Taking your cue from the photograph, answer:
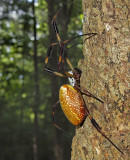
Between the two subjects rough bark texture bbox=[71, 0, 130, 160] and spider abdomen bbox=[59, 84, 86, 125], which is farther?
spider abdomen bbox=[59, 84, 86, 125]

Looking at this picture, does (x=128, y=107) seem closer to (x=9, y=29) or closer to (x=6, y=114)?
(x=9, y=29)

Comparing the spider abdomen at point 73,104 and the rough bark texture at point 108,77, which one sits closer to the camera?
the rough bark texture at point 108,77

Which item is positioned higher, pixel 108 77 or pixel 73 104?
pixel 108 77

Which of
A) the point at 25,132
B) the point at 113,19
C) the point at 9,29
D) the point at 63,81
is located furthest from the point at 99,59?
the point at 25,132
